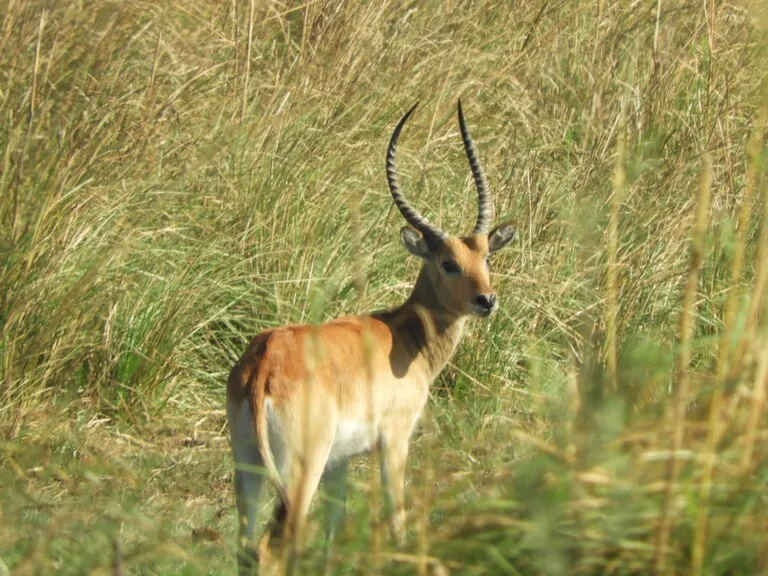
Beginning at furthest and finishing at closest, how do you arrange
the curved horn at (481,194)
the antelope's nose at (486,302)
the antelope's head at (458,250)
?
the curved horn at (481,194), the antelope's head at (458,250), the antelope's nose at (486,302)

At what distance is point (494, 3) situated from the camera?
9.84m

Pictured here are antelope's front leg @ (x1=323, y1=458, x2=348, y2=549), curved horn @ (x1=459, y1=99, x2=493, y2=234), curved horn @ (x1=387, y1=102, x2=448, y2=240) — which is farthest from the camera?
curved horn @ (x1=459, y1=99, x2=493, y2=234)

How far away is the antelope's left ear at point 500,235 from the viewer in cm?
684

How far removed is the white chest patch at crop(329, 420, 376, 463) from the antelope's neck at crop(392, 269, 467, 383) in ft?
2.71

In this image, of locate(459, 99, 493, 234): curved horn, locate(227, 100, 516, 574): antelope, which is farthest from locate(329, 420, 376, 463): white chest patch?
locate(459, 99, 493, 234): curved horn

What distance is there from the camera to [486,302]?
640 centimetres

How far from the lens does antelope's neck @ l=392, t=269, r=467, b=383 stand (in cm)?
647

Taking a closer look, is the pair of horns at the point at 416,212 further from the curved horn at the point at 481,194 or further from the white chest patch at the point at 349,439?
the white chest patch at the point at 349,439

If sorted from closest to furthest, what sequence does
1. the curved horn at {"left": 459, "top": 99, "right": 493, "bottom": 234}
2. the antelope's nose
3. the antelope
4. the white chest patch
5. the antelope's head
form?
the antelope < the white chest patch < the antelope's nose < the antelope's head < the curved horn at {"left": 459, "top": 99, "right": 493, "bottom": 234}

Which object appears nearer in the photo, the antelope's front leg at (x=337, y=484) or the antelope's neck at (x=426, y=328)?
the antelope's front leg at (x=337, y=484)

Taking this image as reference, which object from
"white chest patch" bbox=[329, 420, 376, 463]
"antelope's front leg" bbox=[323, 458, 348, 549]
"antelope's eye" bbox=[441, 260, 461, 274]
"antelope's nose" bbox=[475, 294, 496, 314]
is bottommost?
"antelope's front leg" bbox=[323, 458, 348, 549]

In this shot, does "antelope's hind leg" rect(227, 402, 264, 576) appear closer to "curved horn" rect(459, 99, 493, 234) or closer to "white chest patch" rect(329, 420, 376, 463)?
"white chest patch" rect(329, 420, 376, 463)

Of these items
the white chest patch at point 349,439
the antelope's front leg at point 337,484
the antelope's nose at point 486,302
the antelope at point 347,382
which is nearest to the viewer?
the antelope at point 347,382

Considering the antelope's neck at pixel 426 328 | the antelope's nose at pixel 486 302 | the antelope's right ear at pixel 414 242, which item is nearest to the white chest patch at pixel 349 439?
the antelope's neck at pixel 426 328
